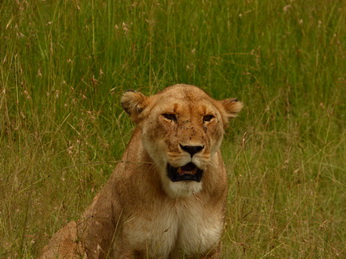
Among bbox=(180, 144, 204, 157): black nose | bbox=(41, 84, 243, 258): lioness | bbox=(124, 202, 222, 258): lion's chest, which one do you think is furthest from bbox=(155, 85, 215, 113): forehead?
bbox=(124, 202, 222, 258): lion's chest

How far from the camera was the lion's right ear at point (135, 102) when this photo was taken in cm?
438

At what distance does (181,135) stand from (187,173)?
18 centimetres

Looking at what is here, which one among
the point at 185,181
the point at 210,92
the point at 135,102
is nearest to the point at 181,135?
the point at 185,181

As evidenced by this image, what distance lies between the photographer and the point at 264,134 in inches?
247

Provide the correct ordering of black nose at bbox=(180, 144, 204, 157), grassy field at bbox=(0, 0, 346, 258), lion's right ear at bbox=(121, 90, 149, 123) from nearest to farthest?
black nose at bbox=(180, 144, 204, 157) → lion's right ear at bbox=(121, 90, 149, 123) → grassy field at bbox=(0, 0, 346, 258)

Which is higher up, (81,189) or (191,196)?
(191,196)

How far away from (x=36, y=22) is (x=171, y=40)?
2.93ft

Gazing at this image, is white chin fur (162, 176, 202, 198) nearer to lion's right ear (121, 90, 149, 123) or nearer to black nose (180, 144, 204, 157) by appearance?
black nose (180, 144, 204, 157)

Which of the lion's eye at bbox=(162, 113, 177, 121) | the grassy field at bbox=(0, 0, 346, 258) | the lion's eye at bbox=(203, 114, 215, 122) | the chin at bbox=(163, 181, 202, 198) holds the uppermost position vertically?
the lion's eye at bbox=(162, 113, 177, 121)

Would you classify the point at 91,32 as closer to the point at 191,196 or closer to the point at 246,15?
the point at 246,15

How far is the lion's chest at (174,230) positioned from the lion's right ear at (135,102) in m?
0.45

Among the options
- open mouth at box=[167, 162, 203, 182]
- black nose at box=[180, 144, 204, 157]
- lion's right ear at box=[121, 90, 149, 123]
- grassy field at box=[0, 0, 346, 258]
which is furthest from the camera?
grassy field at box=[0, 0, 346, 258]

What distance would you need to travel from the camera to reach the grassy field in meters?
5.17

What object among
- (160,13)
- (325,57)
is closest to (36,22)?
(160,13)
